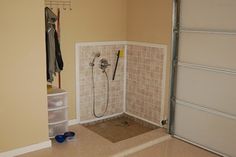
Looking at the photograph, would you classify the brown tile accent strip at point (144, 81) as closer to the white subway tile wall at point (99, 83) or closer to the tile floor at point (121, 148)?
the white subway tile wall at point (99, 83)

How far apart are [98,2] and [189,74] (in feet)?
6.04

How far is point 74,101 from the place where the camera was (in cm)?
459

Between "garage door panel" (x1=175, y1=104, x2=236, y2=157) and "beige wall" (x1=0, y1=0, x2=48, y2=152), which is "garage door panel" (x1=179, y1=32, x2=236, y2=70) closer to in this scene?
"garage door panel" (x1=175, y1=104, x2=236, y2=157)

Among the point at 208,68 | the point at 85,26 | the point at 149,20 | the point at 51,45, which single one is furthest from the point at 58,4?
the point at 208,68

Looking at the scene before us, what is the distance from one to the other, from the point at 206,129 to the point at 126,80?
1798 mm

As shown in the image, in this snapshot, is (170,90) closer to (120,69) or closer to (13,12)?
(120,69)

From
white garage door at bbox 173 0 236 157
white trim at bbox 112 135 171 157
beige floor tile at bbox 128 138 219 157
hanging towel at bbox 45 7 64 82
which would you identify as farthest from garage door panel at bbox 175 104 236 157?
hanging towel at bbox 45 7 64 82

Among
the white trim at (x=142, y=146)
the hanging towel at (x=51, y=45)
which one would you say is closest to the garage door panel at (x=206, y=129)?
the white trim at (x=142, y=146)

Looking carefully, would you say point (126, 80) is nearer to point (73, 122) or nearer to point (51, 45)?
point (73, 122)

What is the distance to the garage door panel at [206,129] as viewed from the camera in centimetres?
361

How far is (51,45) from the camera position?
385 cm

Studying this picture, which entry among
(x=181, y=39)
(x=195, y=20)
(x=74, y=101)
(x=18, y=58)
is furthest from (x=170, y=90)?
(x=18, y=58)

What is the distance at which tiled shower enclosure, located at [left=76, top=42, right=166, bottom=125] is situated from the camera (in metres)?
4.54

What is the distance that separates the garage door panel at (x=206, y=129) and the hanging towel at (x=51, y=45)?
1870mm
